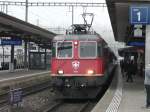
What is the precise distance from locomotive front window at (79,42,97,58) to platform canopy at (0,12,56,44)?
12.6m

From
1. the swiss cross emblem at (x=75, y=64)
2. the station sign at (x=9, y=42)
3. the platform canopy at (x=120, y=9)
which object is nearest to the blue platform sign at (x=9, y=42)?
the station sign at (x=9, y=42)

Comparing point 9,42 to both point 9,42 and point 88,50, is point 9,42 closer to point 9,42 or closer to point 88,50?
point 9,42

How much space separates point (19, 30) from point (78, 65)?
60.0ft

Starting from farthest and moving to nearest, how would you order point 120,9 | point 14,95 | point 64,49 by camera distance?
point 120,9 → point 64,49 → point 14,95

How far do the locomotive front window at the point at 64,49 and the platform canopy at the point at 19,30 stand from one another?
12.1 m

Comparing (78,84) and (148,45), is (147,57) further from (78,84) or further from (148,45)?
(78,84)

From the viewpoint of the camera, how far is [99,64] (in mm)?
21000

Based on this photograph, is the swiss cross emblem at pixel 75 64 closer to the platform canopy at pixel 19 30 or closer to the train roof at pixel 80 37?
the train roof at pixel 80 37

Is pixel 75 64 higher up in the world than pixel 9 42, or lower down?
lower down

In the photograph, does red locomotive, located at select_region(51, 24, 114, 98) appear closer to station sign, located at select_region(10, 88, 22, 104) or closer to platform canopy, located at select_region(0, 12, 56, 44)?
station sign, located at select_region(10, 88, 22, 104)

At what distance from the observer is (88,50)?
2133 cm

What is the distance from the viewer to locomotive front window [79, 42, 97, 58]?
21.2 m

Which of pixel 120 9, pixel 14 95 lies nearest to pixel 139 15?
pixel 120 9

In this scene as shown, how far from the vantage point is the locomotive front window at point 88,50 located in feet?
69.6
